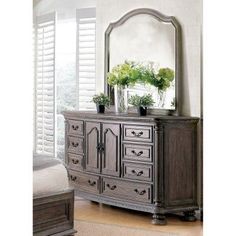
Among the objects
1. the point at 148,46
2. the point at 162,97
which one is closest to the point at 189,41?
the point at 148,46

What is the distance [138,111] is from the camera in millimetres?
4371

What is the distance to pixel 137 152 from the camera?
13.8ft

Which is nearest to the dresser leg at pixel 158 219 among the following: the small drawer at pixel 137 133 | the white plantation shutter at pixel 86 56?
the small drawer at pixel 137 133

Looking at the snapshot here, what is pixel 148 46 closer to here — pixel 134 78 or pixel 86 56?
pixel 134 78

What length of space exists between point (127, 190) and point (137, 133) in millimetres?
519

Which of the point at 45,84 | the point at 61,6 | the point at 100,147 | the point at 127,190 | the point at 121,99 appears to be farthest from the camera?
the point at 45,84

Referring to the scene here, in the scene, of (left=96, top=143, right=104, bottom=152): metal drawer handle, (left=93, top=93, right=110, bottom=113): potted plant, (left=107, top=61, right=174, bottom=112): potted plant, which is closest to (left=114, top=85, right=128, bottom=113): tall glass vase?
(left=107, top=61, right=174, bottom=112): potted plant

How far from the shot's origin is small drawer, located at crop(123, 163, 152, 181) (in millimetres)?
4125

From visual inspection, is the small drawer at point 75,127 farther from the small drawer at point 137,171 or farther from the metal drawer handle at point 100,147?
the small drawer at point 137,171

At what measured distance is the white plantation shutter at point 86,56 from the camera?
5.22 m

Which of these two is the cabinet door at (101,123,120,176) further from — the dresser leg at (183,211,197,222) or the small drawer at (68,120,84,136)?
the dresser leg at (183,211,197,222)

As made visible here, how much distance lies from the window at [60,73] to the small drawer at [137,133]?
3.57 ft

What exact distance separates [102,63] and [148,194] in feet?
5.34
